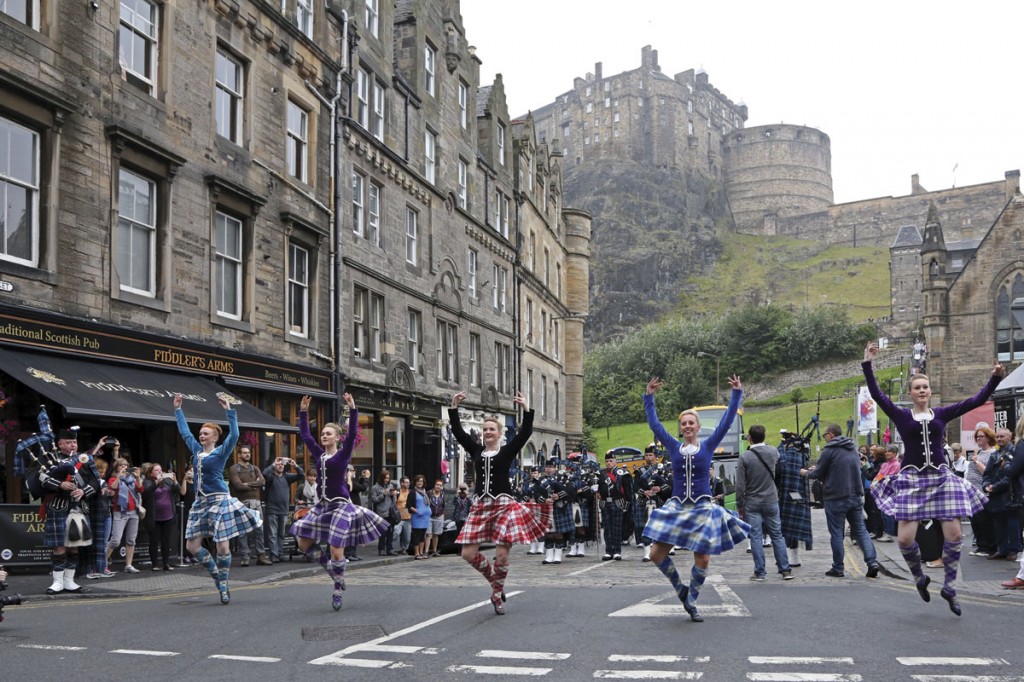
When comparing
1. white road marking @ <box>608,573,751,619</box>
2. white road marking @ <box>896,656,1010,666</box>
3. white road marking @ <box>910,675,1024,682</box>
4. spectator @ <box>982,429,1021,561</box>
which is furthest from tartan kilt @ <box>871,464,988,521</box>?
spectator @ <box>982,429,1021,561</box>

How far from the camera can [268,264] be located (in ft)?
75.0

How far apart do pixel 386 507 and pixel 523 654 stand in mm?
12874

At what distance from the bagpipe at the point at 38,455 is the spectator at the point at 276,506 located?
5605mm

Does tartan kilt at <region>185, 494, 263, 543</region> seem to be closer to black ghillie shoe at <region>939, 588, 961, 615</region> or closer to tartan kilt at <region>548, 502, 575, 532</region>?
black ghillie shoe at <region>939, 588, 961, 615</region>

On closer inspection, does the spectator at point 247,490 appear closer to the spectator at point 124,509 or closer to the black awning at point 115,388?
the black awning at point 115,388

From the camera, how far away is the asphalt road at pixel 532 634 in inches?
285

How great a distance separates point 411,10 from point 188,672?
28565mm

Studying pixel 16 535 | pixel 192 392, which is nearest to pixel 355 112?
pixel 192 392

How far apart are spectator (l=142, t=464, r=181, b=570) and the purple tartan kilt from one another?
612 cm

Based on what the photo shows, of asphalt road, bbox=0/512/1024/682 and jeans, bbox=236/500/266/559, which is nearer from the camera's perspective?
asphalt road, bbox=0/512/1024/682

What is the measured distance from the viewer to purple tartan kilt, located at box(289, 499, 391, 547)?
10.7m

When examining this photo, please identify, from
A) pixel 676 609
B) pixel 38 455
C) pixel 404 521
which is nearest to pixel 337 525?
pixel 676 609

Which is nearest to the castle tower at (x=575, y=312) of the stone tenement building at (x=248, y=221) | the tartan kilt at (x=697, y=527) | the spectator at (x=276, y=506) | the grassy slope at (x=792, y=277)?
A: the stone tenement building at (x=248, y=221)

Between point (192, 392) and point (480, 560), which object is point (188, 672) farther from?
point (192, 392)
